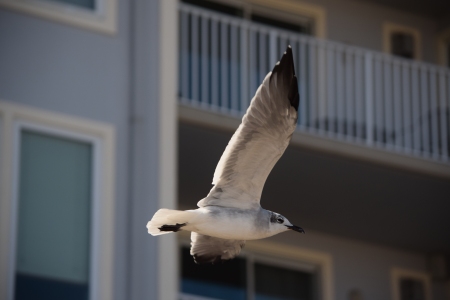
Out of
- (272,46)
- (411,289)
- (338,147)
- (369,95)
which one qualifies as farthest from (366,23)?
(411,289)

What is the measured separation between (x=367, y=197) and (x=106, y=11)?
3.42 m

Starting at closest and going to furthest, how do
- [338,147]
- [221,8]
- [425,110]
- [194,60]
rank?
[338,147], [194,60], [221,8], [425,110]

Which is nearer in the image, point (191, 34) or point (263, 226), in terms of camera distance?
point (263, 226)

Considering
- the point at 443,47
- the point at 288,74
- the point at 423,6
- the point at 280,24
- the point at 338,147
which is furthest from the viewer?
the point at 443,47

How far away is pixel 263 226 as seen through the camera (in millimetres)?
9977

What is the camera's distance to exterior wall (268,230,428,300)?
15641mm

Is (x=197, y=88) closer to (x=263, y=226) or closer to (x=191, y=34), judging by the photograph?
(x=191, y=34)

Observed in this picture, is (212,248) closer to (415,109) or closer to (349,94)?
(349,94)

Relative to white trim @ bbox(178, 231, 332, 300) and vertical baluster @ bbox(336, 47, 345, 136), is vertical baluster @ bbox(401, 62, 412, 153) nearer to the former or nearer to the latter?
vertical baluster @ bbox(336, 47, 345, 136)

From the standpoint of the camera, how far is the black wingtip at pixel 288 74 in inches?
399

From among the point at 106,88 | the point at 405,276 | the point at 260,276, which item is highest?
the point at 106,88

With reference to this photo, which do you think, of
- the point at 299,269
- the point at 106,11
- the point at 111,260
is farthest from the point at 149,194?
the point at 299,269

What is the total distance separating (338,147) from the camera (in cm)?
1468

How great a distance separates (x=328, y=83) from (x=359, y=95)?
0.53 metres
